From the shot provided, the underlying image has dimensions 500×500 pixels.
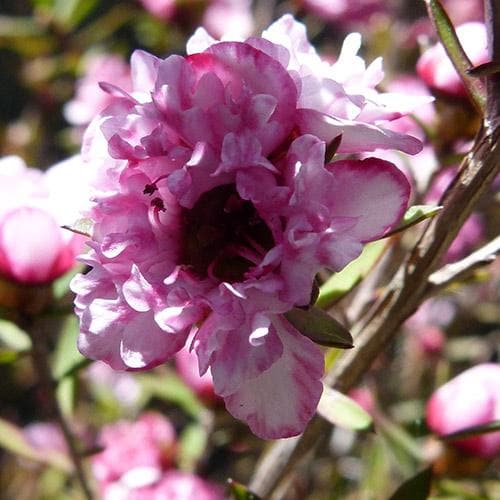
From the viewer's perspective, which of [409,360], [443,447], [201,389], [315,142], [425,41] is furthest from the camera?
[409,360]

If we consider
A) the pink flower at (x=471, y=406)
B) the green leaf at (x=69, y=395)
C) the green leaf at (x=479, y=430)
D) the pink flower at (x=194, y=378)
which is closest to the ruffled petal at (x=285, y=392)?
the green leaf at (x=479, y=430)

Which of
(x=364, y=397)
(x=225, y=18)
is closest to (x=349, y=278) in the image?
(x=364, y=397)

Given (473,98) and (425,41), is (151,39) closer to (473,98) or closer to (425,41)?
(425,41)

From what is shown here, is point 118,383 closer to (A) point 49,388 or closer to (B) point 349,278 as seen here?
(A) point 49,388

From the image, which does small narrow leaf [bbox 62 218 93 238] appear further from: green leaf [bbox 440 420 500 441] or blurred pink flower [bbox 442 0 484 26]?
blurred pink flower [bbox 442 0 484 26]

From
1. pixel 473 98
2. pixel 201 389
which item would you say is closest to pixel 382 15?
pixel 201 389
